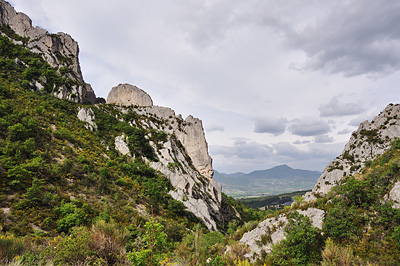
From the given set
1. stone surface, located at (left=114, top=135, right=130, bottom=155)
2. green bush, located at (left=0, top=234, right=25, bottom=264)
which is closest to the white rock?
stone surface, located at (left=114, top=135, right=130, bottom=155)

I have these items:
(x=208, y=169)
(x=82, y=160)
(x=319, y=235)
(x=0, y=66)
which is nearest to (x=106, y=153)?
(x=82, y=160)

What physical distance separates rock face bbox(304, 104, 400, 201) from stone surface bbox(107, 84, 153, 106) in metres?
60.4

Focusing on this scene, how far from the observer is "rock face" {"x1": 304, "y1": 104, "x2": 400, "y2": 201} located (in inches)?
1369

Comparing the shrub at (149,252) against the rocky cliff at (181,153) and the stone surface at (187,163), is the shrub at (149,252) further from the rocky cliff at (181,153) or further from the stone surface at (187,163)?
the rocky cliff at (181,153)

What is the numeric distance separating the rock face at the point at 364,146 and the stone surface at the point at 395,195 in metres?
30.0

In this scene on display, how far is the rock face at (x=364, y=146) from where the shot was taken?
114 feet

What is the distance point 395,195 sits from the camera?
27.8ft

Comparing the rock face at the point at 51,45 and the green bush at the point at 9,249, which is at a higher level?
the rock face at the point at 51,45

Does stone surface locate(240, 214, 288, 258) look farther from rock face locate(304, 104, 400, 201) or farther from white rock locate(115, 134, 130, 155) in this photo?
white rock locate(115, 134, 130, 155)

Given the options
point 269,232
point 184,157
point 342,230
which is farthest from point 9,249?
point 184,157

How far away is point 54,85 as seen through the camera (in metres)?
45.0

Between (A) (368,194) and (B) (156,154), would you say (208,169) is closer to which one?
(B) (156,154)

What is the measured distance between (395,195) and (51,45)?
266 ft

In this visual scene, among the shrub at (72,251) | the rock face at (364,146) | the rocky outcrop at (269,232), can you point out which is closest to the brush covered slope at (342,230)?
the rocky outcrop at (269,232)
